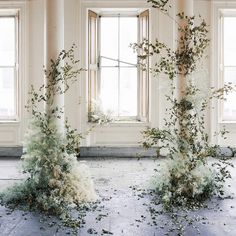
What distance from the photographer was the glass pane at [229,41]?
8195 millimetres

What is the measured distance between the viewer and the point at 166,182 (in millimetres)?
4953

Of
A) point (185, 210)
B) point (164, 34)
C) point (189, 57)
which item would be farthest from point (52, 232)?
point (164, 34)

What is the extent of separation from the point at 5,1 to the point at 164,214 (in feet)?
17.8

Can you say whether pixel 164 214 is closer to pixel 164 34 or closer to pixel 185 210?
pixel 185 210

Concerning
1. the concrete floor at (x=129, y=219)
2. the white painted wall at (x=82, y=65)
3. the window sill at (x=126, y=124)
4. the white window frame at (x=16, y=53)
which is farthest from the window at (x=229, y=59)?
the white window frame at (x=16, y=53)

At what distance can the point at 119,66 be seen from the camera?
8.34m

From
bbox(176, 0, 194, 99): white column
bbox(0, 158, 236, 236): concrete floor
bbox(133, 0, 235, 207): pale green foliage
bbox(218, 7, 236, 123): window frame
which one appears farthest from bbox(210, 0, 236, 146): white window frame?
bbox(133, 0, 235, 207): pale green foliage

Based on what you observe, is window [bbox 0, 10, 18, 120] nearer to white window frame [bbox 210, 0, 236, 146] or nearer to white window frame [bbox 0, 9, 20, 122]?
white window frame [bbox 0, 9, 20, 122]

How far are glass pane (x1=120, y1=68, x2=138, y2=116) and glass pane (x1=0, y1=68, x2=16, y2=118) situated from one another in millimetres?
2106

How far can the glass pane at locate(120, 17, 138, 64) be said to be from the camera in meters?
8.33

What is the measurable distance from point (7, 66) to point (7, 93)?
1.70ft

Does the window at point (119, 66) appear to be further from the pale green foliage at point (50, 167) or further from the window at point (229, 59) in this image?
the pale green foliage at point (50, 167)

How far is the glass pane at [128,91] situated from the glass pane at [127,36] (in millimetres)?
236

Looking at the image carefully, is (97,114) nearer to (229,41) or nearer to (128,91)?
(128,91)
